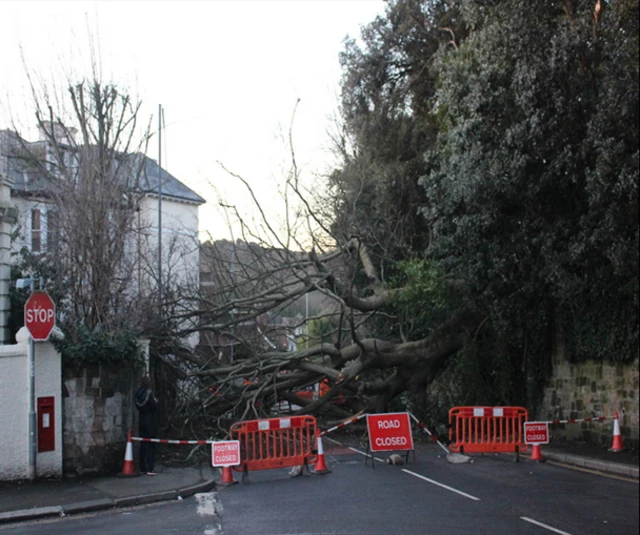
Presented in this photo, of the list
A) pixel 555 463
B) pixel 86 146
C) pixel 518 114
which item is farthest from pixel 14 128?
pixel 555 463

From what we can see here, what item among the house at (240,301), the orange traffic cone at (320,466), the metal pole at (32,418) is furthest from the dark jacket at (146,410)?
the house at (240,301)

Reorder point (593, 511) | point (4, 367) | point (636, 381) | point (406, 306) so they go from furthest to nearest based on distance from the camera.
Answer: point (406, 306) → point (636, 381) → point (4, 367) → point (593, 511)

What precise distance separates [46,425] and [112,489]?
174 cm

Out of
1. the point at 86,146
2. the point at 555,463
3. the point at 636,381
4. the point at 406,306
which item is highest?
the point at 86,146

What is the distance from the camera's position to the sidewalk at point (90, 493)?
36.0ft

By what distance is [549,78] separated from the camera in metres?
14.4

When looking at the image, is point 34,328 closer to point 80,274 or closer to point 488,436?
point 80,274

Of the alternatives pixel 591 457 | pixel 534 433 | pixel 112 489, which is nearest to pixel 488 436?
pixel 534 433

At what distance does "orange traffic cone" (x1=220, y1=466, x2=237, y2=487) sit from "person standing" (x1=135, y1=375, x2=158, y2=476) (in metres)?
1.40

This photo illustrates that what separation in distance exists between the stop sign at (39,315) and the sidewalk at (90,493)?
7.94ft

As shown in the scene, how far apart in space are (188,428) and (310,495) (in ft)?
20.8

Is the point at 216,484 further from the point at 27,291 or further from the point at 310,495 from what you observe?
the point at 27,291

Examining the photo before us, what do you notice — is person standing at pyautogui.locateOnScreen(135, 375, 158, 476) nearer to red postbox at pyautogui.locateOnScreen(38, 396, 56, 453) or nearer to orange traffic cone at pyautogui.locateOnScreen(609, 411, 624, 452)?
red postbox at pyautogui.locateOnScreen(38, 396, 56, 453)

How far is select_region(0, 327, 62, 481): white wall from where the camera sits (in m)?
12.8
